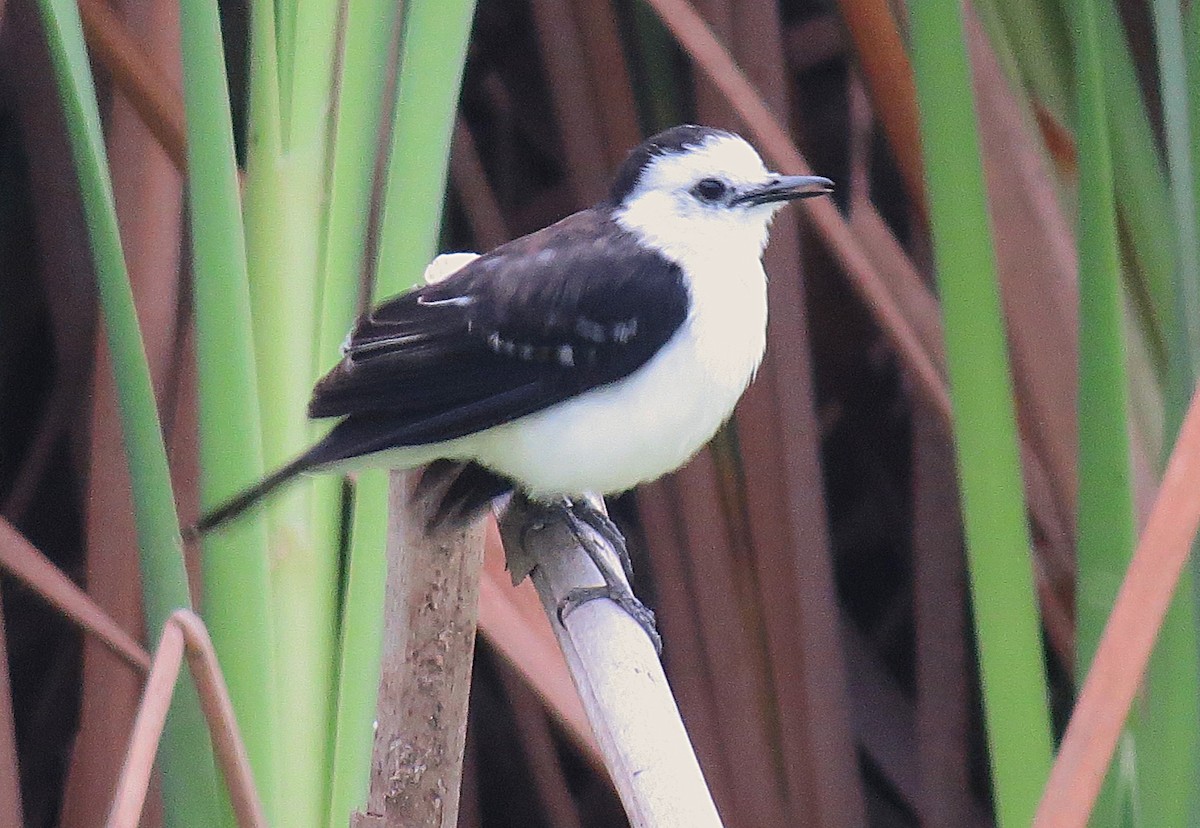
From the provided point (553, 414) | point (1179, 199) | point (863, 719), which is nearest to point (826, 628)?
point (863, 719)

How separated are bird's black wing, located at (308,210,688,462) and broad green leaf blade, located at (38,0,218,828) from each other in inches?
5.8

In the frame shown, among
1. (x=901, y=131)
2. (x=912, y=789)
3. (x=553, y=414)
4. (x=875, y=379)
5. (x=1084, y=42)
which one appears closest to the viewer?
(x=1084, y=42)

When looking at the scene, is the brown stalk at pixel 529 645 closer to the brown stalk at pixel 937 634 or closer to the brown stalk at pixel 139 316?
the brown stalk at pixel 139 316

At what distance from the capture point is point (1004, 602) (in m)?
0.77

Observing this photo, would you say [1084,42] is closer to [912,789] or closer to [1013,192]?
[1013,192]

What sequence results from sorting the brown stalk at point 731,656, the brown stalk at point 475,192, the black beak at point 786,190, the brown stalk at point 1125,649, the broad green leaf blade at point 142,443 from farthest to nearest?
the brown stalk at point 475,192
the brown stalk at point 731,656
the black beak at point 786,190
the broad green leaf blade at point 142,443
the brown stalk at point 1125,649

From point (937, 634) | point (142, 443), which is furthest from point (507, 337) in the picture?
point (937, 634)

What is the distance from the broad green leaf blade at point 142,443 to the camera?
2.22 feet

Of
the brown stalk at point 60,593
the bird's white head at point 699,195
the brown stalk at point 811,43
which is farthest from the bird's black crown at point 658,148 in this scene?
the brown stalk at point 811,43

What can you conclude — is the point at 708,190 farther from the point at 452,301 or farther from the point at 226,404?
the point at 226,404

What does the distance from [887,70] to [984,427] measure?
1.10ft

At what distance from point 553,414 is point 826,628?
0.41 meters

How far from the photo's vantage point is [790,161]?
104 centimetres

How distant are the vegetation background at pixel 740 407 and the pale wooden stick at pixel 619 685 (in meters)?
0.06
